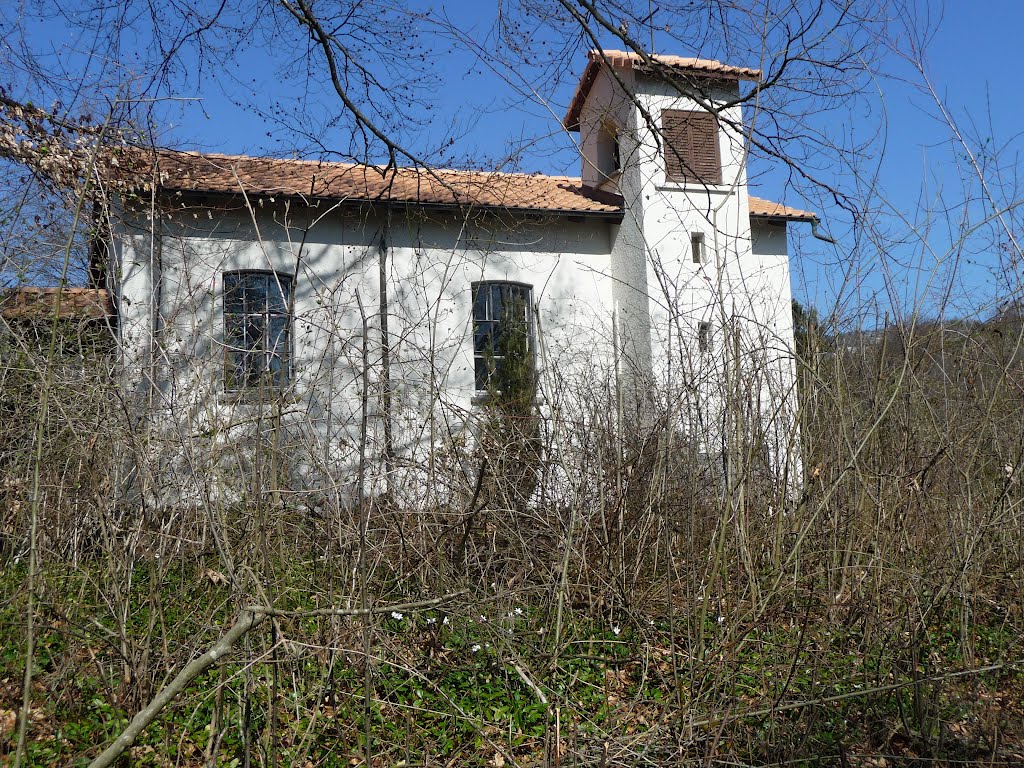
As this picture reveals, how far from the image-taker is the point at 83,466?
13.9 ft

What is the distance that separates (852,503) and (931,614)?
652 mm

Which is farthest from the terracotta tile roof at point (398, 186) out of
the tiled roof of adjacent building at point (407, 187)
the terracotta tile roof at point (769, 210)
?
the terracotta tile roof at point (769, 210)

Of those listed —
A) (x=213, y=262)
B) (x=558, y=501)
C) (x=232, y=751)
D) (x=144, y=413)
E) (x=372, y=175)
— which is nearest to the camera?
(x=232, y=751)

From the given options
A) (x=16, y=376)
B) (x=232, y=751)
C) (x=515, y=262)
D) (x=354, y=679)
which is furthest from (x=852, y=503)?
(x=515, y=262)

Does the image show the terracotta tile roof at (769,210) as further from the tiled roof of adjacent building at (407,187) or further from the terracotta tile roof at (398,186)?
the terracotta tile roof at (398,186)

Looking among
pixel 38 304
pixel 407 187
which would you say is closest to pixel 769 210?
pixel 407 187

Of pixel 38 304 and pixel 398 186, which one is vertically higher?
pixel 398 186

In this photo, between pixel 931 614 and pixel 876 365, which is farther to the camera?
pixel 876 365

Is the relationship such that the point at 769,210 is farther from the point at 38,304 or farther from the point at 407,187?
the point at 38,304

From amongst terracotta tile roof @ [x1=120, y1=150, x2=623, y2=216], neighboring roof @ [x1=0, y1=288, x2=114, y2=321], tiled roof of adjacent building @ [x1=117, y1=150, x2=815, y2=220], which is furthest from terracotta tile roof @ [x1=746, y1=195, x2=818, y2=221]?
neighboring roof @ [x1=0, y1=288, x2=114, y2=321]

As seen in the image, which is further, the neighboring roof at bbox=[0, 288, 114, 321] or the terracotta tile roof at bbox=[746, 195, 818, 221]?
the terracotta tile roof at bbox=[746, 195, 818, 221]

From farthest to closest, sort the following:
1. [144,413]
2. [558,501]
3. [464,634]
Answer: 1. [558,501]
2. [464,634]
3. [144,413]

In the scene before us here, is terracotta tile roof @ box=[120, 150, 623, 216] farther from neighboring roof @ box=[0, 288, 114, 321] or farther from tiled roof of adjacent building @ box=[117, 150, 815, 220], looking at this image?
neighboring roof @ box=[0, 288, 114, 321]

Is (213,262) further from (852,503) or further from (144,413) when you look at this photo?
(852,503)
